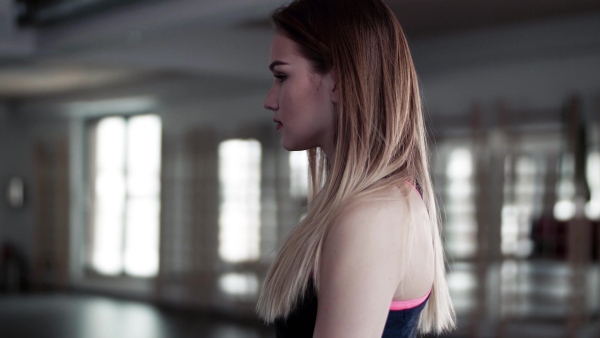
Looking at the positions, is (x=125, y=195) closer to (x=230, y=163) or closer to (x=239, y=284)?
(x=230, y=163)

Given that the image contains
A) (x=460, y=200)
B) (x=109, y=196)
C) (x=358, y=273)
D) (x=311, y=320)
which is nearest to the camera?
(x=358, y=273)

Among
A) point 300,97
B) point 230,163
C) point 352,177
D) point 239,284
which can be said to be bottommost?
point 239,284

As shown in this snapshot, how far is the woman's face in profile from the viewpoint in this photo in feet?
3.70

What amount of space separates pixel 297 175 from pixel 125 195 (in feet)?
12.9

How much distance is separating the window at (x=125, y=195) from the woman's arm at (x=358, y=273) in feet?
32.8

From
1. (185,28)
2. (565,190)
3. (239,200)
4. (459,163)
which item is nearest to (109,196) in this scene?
(239,200)

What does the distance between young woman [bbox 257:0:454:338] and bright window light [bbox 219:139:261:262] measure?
26.8 ft

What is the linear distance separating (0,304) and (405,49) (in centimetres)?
1152

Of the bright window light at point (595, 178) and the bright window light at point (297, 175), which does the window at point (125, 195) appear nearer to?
the bright window light at point (297, 175)

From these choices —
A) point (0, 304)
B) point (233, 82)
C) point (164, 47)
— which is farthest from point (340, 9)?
point (0, 304)

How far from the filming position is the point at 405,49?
1166 mm

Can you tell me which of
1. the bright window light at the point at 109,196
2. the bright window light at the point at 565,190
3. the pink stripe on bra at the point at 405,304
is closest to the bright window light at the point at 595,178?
the bright window light at the point at 565,190

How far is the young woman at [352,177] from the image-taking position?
1002 millimetres

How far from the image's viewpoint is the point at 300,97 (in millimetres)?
1129
